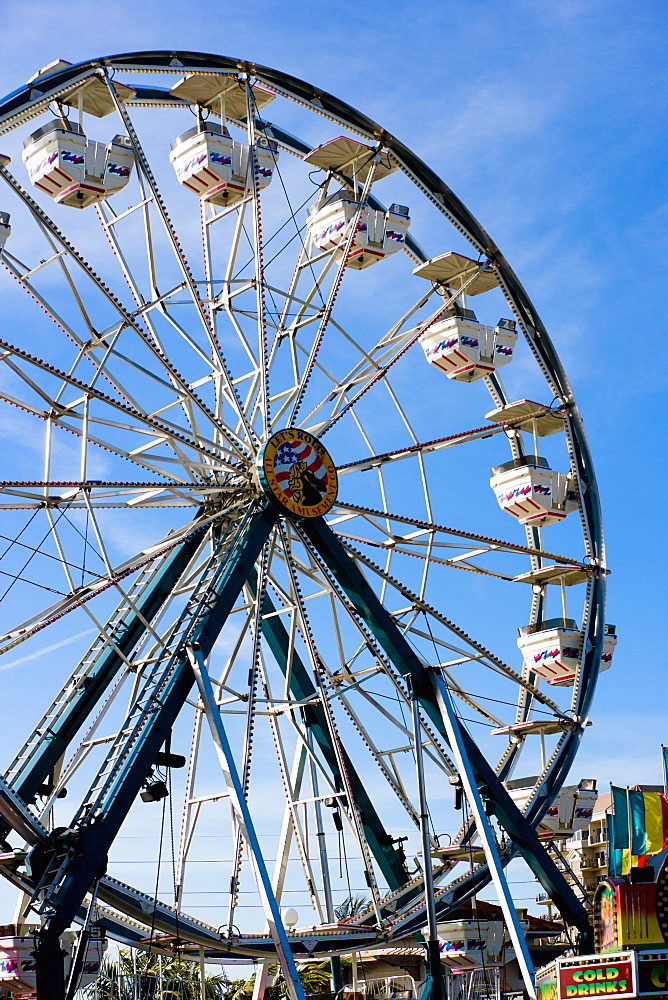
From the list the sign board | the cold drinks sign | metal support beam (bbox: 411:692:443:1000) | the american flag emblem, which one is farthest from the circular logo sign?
the sign board

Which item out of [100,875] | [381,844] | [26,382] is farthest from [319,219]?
[100,875]

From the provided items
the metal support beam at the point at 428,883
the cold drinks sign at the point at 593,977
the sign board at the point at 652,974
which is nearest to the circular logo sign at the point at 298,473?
the metal support beam at the point at 428,883

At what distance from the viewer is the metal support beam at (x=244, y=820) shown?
17172mm

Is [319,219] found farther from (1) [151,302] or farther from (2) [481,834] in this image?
(2) [481,834]

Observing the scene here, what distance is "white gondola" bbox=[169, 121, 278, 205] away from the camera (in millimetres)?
21469

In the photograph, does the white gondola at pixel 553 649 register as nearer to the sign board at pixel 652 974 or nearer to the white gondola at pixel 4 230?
the sign board at pixel 652 974

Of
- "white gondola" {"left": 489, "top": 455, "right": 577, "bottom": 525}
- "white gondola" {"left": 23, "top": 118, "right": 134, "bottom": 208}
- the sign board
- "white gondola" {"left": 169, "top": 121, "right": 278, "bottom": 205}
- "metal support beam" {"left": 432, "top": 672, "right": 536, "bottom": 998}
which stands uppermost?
"white gondola" {"left": 169, "top": 121, "right": 278, "bottom": 205}

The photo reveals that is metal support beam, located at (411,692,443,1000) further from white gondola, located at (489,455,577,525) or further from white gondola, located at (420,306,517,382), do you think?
white gondola, located at (420,306,517,382)

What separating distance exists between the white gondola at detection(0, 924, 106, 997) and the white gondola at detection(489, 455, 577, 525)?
1094 cm

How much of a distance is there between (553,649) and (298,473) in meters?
6.16

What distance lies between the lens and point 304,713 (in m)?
22.4

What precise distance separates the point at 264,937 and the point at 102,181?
11.0 meters

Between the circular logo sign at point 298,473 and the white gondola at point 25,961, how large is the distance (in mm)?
6652

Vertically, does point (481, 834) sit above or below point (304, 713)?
below
